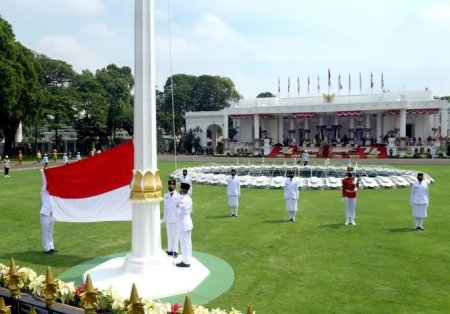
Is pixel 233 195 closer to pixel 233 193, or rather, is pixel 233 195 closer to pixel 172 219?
pixel 233 193

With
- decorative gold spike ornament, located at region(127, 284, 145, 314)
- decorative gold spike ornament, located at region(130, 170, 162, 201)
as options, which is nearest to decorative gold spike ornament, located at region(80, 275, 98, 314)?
decorative gold spike ornament, located at region(127, 284, 145, 314)

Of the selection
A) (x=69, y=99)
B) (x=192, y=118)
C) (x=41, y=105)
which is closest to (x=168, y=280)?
(x=41, y=105)

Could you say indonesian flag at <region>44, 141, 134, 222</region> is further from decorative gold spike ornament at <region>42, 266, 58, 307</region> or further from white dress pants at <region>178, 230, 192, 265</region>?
decorative gold spike ornament at <region>42, 266, 58, 307</region>

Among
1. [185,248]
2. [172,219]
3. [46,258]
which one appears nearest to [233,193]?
[172,219]

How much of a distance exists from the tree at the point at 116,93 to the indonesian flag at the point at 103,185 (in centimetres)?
4498

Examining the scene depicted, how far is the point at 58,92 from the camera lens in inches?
1793

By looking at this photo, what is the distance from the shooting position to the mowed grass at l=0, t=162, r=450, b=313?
5691 millimetres

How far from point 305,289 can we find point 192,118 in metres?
48.1

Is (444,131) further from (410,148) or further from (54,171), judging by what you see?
(54,171)

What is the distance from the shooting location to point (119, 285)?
19.2 feet

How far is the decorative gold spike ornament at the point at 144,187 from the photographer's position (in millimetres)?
6031

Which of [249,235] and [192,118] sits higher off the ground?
[192,118]

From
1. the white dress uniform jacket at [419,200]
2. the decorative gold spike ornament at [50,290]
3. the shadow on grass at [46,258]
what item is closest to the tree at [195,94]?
the white dress uniform jacket at [419,200]

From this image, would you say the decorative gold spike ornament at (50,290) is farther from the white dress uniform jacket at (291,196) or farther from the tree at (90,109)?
the tree at (90,109)
